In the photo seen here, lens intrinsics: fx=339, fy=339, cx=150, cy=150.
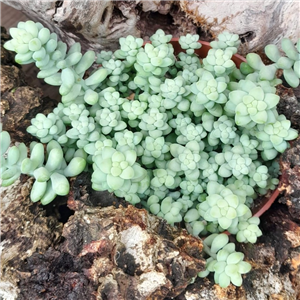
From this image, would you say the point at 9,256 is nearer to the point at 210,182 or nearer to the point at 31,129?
the point at 31,129

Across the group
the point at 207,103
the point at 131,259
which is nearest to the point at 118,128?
the point at 207,103

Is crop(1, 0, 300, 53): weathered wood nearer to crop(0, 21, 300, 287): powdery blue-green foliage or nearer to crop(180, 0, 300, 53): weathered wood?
crop(180, 0, 300, 53): weathered wood

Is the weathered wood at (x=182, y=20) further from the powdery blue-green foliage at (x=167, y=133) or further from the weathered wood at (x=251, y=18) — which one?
the powdery blue-green foliage at (x=167, y=133)

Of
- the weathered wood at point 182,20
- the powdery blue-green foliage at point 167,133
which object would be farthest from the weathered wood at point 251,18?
the powdery blue-green foliage at point 167,133

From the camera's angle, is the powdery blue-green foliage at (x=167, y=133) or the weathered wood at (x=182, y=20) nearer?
the powdery blue-green foliage at (x=167, y=133)

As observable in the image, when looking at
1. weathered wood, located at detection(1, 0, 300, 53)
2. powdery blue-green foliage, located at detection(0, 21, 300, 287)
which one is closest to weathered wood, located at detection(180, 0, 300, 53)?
weathered wood, located at detection(1, 0, 300, 53)
